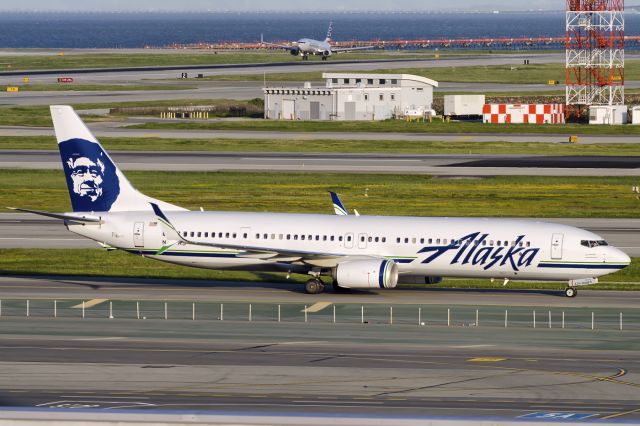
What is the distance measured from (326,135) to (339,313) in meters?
79.3

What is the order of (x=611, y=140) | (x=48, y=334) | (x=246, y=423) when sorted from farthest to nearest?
(x=611, y=140) < (x=48, y=334) < (x=246, y=423)

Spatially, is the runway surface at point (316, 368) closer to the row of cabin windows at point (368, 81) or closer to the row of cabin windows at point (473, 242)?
the row of cabin windows at point (473, 242)

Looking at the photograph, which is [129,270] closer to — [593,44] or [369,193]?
[369,193]

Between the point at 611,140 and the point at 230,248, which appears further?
the point at 611,140

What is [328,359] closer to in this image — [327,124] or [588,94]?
[327,124]

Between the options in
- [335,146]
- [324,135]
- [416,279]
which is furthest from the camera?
[324,135]

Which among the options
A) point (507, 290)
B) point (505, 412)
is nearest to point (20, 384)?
point (505, 412)

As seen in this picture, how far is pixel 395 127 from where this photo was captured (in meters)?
141

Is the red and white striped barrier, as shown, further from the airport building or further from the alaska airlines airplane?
the alaska airlines airplane

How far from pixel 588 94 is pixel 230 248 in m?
103

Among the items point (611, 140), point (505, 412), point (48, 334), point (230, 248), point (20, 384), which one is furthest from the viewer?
point (611, 140)

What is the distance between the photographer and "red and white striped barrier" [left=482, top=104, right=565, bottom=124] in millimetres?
147125

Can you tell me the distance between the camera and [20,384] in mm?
41281

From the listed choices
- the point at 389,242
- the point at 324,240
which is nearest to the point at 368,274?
the point at 389,242
